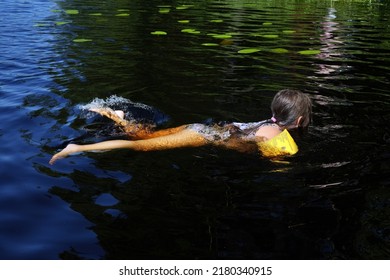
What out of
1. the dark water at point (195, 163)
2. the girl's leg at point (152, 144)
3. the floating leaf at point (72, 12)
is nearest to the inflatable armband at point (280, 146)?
the dark water at point (195, 163)

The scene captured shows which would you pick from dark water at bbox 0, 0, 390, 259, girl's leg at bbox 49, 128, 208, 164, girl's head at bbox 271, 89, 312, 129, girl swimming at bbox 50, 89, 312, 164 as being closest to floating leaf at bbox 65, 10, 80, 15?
dark water at bbox 0, 0, 390, 259

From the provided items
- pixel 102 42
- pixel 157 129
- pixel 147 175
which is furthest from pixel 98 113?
pixel 102 42

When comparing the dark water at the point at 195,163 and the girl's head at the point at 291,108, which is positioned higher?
the girl's head at the point at 291,108

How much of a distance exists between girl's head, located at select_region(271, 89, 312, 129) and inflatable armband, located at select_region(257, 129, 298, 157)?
1.05 feet

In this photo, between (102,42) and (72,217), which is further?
Answer: (102,42)

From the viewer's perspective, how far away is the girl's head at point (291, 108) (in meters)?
5.95

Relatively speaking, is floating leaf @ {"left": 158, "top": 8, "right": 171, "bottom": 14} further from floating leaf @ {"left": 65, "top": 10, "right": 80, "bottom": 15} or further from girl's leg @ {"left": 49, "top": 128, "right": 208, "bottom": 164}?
girl's leg @ {"left": 49, "top": 128, "right": 208, "bottom": 164}

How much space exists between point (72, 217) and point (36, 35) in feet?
36.1

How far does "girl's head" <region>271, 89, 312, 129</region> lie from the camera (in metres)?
5.95

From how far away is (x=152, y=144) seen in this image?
19.5 ft

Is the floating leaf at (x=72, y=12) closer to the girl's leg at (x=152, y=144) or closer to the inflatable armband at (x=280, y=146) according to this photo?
the girl's leg at (x=152, y=144)

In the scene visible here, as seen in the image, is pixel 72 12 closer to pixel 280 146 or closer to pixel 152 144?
pixel 152 144
